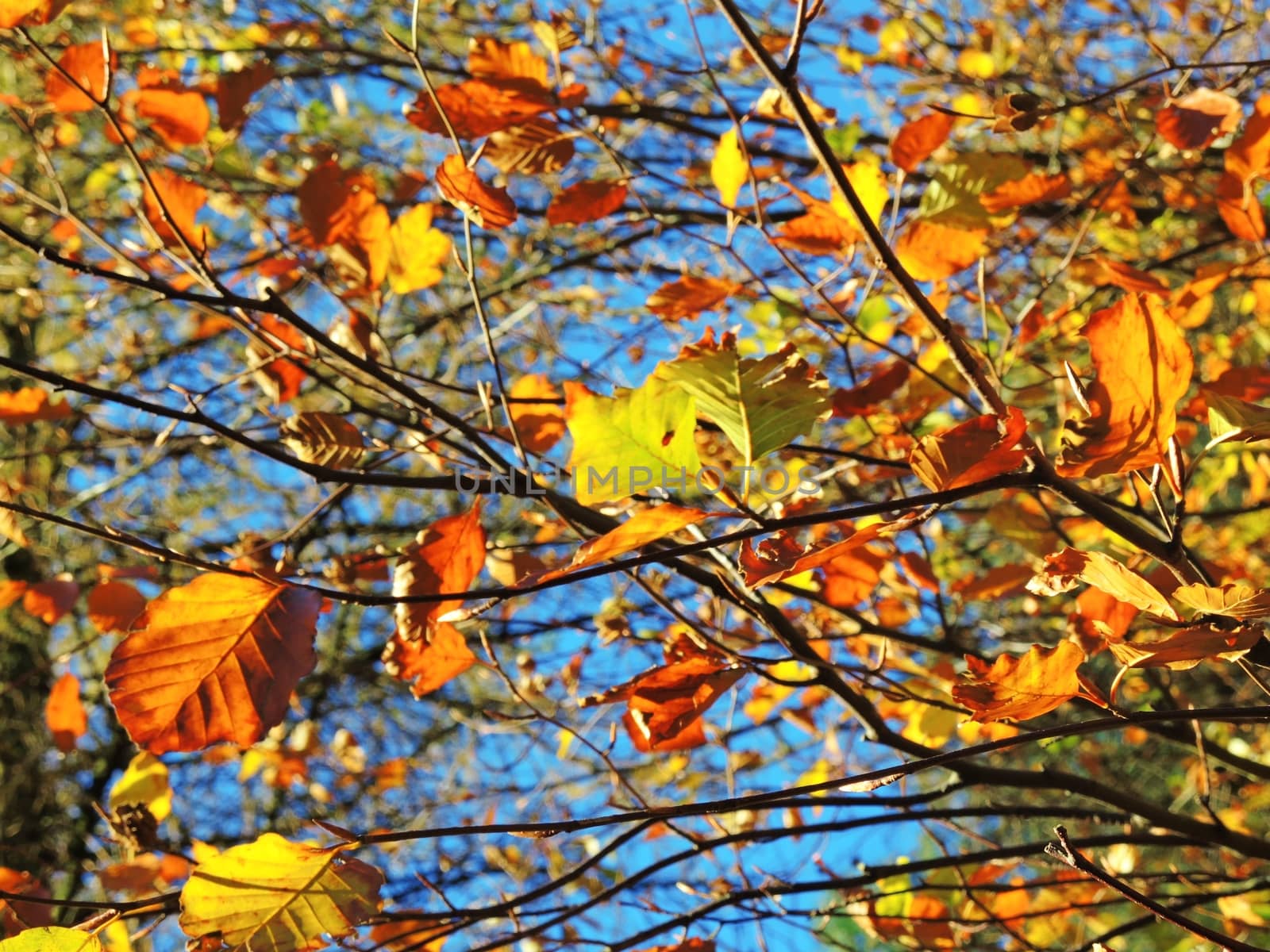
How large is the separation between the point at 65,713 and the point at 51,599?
6.6 inches

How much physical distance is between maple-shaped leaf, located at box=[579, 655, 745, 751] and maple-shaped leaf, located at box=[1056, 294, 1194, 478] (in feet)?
1.13

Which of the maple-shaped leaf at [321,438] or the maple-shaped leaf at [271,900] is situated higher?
the maple-shaped leaf at [321,438]

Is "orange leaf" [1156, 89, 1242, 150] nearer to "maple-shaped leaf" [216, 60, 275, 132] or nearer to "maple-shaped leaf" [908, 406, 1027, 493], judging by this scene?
"maple-shaped leaf" [908, 406, 1027, 493]

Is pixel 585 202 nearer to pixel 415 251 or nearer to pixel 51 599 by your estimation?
pixel 415 251

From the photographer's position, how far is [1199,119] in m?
1.05

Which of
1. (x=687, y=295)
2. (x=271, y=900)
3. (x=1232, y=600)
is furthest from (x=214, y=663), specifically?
(x=687, y=295)

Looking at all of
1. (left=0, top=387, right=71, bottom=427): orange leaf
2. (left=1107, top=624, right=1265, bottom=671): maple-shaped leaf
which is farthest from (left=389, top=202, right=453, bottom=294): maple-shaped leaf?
(left=1107, top=624, right=1265, bottom=671): maple-shaped leaf

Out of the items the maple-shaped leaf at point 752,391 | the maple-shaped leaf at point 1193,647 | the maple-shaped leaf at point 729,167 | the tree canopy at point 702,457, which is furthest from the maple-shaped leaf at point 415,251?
the maple-shaped leaf at point 1193,647


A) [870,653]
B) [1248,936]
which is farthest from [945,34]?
[1248,936]

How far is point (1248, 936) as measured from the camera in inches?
64.6

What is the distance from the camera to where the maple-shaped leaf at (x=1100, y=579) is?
540 mm

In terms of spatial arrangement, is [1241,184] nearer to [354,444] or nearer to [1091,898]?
[354,444]

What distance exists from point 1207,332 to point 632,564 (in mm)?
3618

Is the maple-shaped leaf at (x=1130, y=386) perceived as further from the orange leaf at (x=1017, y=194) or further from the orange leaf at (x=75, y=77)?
the orange leaf at (x=75, y=77)
